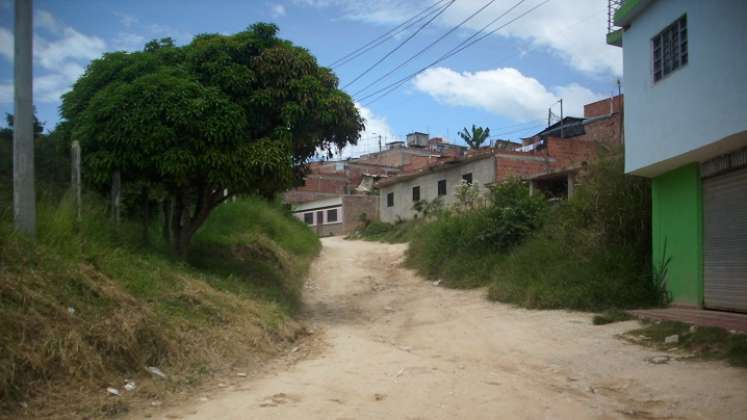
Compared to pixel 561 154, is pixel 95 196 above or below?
below

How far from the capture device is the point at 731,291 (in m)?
9.60

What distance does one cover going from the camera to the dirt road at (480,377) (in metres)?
5.58

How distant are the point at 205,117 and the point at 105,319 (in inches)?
208

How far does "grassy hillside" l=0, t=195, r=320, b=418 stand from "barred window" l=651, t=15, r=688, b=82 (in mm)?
7839

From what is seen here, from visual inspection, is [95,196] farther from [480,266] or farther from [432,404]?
[480,266]

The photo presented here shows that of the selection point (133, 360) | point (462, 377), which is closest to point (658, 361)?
point (462, 377)

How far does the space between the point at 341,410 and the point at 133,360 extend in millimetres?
2464

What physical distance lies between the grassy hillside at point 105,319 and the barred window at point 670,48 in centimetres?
784

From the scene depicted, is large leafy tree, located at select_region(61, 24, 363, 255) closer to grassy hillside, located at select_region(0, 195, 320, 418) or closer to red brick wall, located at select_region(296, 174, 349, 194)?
grassy hillside, located at select_region(0, 195, 320, 418)

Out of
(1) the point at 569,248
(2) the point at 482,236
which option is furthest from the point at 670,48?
(2) the point at 482,236

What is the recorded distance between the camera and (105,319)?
6.53 m

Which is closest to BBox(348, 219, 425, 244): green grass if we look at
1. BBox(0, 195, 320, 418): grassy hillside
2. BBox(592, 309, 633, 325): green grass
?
BBox(0, 195, 320, 418): grassy hillside

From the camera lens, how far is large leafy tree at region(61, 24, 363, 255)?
34.8 ft

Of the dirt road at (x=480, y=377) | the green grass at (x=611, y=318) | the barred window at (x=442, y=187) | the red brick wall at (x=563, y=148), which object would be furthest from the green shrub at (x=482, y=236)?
the barred window at (x=442, y=187)
